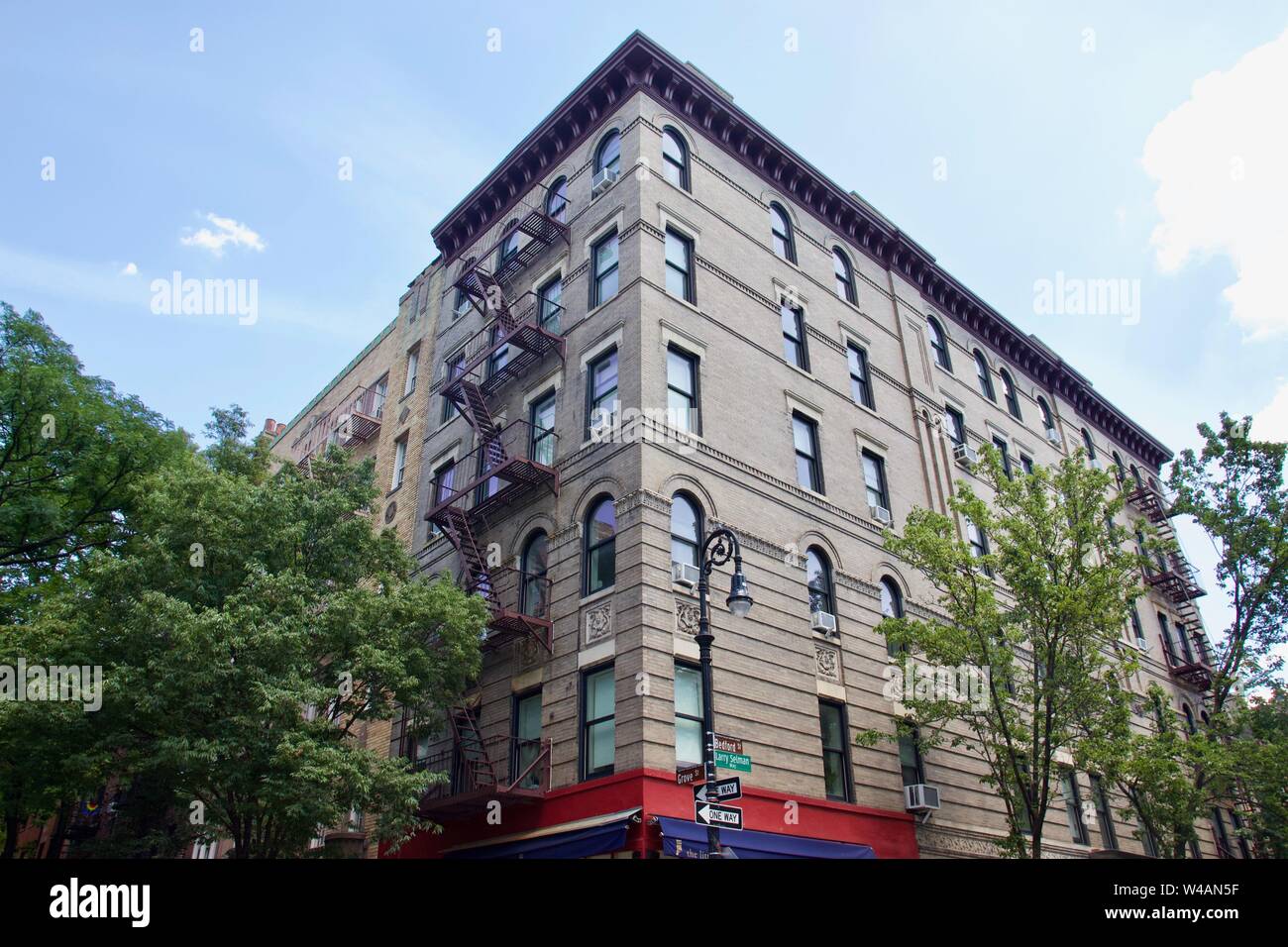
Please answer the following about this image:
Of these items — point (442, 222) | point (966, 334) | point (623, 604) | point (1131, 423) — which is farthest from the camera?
point (1131, 423)

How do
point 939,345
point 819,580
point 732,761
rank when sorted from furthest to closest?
point 939,345, point 819,580, point 732,761

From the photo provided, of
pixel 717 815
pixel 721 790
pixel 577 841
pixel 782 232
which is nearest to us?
pixel 717 815

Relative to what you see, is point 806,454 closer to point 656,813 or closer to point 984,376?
point 656,813

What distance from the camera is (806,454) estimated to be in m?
22.9

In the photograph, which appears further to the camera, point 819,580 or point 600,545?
point 819,580

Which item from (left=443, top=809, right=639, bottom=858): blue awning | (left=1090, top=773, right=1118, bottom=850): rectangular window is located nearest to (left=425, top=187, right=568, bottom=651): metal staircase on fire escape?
(left=443, top=809, right=639, bottom=858): blue awning

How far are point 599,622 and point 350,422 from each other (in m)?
17.7

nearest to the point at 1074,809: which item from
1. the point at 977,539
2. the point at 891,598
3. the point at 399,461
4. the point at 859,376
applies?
the point at 977,539

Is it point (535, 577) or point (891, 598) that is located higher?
point (535, 577)

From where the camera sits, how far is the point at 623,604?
17297mm

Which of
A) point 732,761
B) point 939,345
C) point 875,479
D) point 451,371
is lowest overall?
point 732,761

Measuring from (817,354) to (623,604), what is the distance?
10899mm
